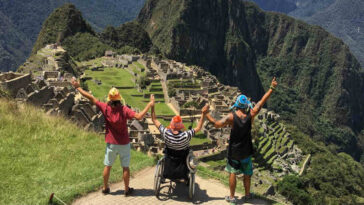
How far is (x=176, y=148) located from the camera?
6.90m

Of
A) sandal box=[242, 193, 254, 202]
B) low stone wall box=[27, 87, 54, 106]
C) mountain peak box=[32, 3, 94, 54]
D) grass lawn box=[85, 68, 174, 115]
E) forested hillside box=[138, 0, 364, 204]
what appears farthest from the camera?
forested hillside box=[138, 0, 364, 204]

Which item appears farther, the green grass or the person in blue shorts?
the person in blue shorts

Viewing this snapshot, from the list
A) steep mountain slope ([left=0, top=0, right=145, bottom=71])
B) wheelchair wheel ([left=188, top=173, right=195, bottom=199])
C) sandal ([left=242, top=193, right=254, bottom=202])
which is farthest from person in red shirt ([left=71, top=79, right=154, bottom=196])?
steep mountain slope ([left=0, top=0, right=145, bottom=71])

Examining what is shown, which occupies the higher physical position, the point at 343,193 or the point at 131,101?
the point at 131,101

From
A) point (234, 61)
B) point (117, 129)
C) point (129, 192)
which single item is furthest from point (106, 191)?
point (234, 61)

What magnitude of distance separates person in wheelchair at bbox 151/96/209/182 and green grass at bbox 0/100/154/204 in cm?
156

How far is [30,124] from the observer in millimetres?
9547

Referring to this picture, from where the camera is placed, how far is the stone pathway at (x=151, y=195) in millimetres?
6816

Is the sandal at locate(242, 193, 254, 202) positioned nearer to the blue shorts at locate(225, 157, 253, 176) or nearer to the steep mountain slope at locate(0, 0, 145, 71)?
the blue shorts at locate(225, 157, 253, 176)

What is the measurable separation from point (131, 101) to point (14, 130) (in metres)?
32.0

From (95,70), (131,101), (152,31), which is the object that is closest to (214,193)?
(131,101)

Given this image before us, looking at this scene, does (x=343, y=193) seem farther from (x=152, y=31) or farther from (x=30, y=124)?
(x=152, y=31)

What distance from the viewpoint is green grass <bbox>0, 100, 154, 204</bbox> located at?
22.2ft

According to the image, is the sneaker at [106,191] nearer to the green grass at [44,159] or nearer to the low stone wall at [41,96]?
the green grass at [44,159]
